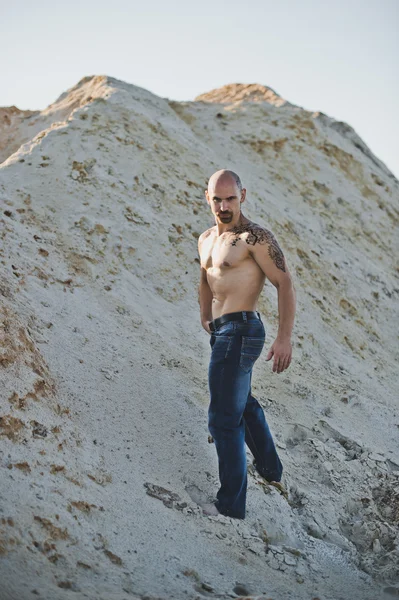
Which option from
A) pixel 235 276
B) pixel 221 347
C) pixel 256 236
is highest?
pixel 256 236

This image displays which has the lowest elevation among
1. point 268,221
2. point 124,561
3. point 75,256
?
point 124,561

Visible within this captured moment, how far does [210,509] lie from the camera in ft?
12.3

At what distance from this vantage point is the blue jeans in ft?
12.0

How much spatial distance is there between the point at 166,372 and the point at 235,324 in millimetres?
1485

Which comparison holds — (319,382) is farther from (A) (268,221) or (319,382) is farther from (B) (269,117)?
(B) (269,117)

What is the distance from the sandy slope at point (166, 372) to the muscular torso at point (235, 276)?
3.68ft

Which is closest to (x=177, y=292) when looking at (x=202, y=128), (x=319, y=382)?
(x=319, y=382)

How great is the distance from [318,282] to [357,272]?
104cm

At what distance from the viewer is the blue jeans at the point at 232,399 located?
3662 millimetres

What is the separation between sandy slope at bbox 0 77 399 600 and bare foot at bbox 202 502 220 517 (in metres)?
0.08

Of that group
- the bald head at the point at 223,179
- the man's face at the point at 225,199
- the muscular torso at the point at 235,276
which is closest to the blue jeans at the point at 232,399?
the muscular torso at the point at 235,276

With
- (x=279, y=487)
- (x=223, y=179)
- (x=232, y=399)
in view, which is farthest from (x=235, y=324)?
(x=279, y=487)

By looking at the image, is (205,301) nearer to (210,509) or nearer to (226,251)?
(226,251)

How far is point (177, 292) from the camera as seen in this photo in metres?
6.47
